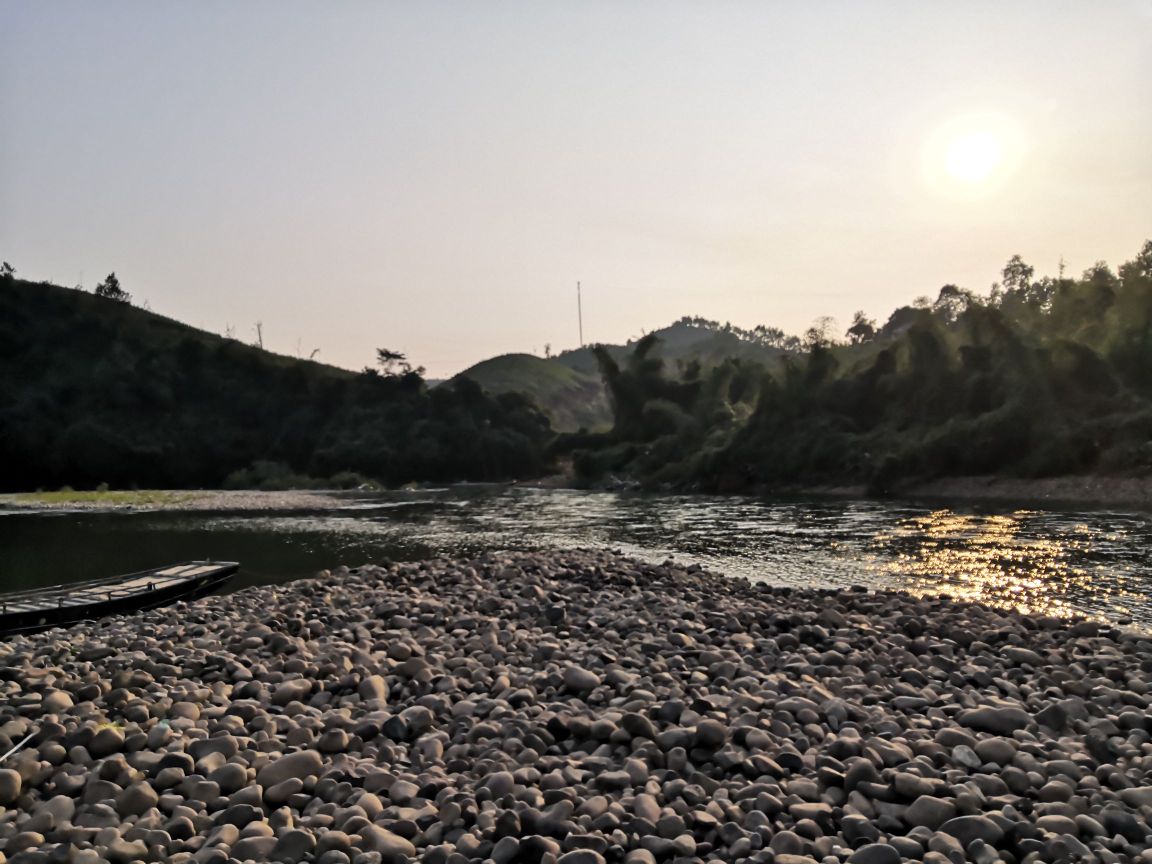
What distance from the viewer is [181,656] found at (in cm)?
899

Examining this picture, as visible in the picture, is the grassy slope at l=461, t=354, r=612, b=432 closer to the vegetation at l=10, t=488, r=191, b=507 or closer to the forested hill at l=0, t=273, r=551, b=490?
the forested hill at l=0, t=273, r=551, b=490

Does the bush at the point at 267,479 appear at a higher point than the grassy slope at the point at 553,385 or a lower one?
lower

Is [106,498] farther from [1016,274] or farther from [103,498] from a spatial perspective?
[1016,274]

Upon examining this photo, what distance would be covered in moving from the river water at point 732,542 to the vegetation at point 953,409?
8554 mm

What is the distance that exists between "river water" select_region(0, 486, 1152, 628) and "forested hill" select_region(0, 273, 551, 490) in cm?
3611

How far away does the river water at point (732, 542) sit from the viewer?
50.8 ft

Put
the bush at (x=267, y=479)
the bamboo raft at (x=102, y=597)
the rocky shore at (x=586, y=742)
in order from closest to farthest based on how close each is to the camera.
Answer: the rocky shore at (x=586, y=742) < the bamboo raft at (x=102, y=597) < the bush at (x=267, y=479)

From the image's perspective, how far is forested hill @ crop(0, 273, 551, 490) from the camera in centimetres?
7312

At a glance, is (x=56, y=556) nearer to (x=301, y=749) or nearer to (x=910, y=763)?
(x=301, y=749)

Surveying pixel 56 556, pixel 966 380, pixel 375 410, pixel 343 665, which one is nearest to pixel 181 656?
pixel 343 665

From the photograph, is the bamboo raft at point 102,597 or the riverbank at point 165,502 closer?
the bamboo raft at point 102,597

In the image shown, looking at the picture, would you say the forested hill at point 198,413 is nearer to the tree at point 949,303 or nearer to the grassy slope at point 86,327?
the grassy slope at point 86,327

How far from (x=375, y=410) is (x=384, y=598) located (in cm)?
7390

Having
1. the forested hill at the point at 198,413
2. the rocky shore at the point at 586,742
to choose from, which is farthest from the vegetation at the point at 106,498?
the rocky shore at the point at 586,742
